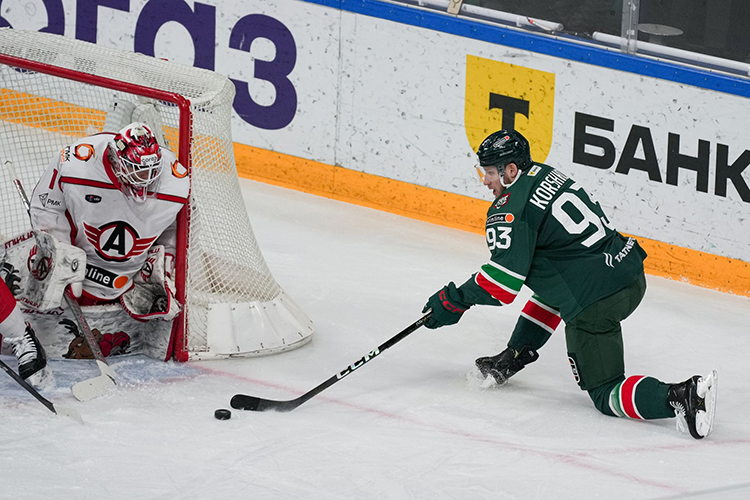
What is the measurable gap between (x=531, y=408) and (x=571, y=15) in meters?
2.45

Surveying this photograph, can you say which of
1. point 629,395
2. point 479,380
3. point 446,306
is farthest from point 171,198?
point 629,395

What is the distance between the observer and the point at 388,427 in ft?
13.3

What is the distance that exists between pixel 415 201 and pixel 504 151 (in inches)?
97.0

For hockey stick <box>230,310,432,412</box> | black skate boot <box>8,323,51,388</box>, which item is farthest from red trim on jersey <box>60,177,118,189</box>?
hockey stick <box>230,310,432,412</box>

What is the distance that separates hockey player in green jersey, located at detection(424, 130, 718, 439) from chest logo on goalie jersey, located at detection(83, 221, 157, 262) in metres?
1.09

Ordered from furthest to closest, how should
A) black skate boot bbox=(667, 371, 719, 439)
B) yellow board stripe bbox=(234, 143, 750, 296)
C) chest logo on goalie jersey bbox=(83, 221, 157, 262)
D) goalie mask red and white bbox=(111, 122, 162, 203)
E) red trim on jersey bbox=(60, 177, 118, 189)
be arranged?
yellow board stripe bbox=(234, 143, 750, 296), chest logo on goalie jersey bbox=(83, 221, 157, 262), red trim on jersey bbox=(60, 177, 118, 189), goalie mask red and white bbox=(111, 122, 162, 203), black skate boot bbox=(667, 371, 719, 439)

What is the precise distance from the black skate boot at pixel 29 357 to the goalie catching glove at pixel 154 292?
0.38 metres

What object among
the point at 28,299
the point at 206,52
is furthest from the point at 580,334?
the point at 206,52

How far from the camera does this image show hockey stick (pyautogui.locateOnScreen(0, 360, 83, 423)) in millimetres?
3883

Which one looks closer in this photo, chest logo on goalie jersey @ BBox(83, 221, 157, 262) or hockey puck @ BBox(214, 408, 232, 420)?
hockey puck @ BBox(214, 408, 232, 420)

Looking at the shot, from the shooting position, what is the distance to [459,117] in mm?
6156

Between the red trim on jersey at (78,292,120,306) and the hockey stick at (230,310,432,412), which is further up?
the red trim on jersey at (78,292,120,306)

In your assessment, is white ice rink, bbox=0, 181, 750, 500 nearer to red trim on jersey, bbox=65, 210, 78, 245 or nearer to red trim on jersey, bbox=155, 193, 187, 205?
red trim on jersey, bbox=65, 210, 78, 245

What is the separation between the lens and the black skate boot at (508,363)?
438cm
